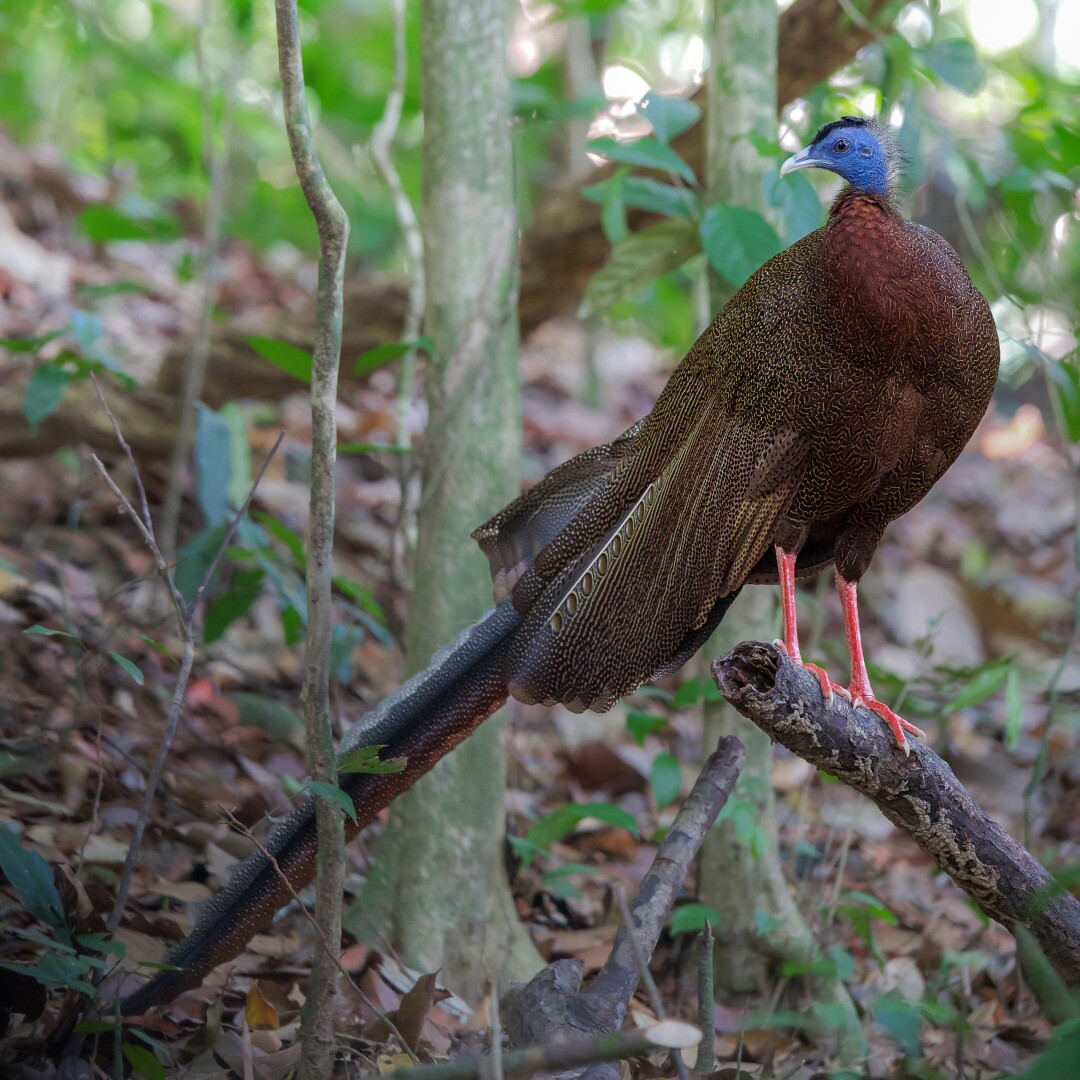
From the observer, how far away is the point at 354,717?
14.6 ft

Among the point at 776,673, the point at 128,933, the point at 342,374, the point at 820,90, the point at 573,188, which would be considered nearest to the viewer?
the point at 776,673

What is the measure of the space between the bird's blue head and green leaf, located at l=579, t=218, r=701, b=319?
935mm

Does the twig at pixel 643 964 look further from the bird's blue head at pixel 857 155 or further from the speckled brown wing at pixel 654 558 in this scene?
the bird's blue head at pixel 857 155

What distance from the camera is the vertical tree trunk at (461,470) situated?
3.24 m

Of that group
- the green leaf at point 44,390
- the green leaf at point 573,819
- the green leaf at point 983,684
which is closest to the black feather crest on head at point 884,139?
the green leaf at point 983,684

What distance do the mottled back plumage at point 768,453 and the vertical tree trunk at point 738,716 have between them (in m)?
0.83

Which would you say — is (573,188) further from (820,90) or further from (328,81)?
(328,81)

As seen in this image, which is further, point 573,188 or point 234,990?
point 573,188

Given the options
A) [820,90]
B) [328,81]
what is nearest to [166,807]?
[820,90]

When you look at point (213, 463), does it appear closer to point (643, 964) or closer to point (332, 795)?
point (332, 795)

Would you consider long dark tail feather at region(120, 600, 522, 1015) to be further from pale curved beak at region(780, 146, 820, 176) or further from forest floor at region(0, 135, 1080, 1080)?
pale curved beak at region(780, 146, 820, 176)

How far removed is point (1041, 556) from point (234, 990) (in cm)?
607

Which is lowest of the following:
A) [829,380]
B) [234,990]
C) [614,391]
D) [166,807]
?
[234,990]

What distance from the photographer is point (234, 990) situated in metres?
2.77
